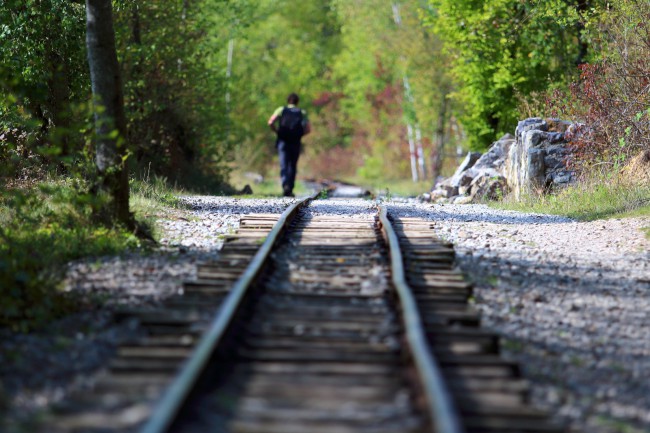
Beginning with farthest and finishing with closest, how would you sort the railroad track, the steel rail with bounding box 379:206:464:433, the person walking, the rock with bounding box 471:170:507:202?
1. the person walking
2. the rock with bounding box 471:170:507:202
3. the railroad track
4. the steel rail with bounding box 379:206:464:433

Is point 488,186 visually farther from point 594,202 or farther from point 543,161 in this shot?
point 594,202

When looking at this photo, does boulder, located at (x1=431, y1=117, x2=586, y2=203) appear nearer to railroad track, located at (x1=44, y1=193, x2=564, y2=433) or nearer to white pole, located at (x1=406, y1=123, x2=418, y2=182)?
railroad track, located at (x1=44, y1=193, x2=564, y2=433)

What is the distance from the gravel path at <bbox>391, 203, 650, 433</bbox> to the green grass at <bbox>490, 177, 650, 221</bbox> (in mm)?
947

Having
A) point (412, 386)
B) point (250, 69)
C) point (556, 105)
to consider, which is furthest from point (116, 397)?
point (250, 69)

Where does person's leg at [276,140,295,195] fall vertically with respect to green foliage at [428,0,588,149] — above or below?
below

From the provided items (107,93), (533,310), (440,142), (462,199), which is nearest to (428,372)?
(533,310)

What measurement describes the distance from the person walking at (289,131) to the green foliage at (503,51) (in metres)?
5.05

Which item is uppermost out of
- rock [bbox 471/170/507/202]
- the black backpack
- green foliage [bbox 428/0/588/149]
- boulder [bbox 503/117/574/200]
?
green foliage [bbox 428/0/588/149]

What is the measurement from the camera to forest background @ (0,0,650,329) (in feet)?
26.1

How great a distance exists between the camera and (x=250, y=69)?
4478cm

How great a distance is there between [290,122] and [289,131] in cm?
21

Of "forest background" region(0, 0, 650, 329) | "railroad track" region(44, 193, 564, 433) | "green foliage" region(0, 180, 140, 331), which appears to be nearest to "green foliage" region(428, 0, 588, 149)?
"forest background" region(0, 0, 650, 329)

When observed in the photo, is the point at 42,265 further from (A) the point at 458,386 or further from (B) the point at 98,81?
(A) the point at 458,386

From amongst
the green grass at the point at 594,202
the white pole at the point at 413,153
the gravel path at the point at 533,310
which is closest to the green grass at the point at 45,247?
the gravel path at the point at 533,310
